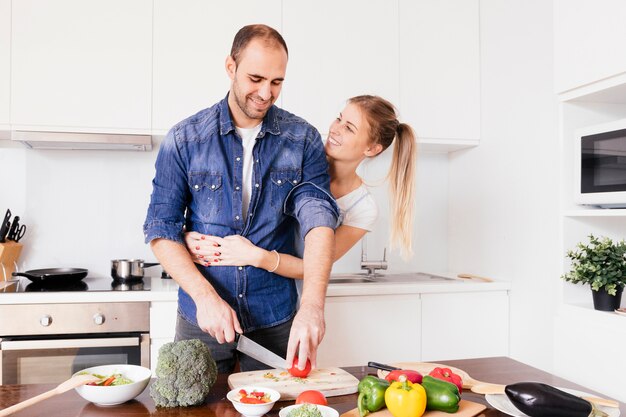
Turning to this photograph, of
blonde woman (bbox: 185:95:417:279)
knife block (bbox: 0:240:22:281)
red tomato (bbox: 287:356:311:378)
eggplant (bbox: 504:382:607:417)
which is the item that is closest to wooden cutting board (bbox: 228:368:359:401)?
red tomato (bbox: 287:356:311:378)

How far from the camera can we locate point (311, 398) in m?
1.14

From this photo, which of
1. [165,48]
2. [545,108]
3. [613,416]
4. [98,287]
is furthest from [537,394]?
[165,48]

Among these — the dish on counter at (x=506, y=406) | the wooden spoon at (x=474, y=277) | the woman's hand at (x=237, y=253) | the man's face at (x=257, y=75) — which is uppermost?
the man's face at (x=257, y=75)

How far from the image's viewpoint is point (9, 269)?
2.72 m

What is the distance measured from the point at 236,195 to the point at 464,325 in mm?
1542

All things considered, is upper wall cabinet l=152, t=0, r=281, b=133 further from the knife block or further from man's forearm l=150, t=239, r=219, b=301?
man's forearm l=150, t=239, r=219, b=301

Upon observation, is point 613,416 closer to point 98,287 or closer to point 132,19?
point 98,287

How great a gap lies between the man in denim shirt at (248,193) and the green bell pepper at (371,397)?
16.0 inches

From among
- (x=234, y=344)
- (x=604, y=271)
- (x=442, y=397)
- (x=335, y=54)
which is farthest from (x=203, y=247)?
(x=335, y=54)

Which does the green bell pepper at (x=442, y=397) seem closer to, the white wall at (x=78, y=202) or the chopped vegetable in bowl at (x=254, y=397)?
the chopped vegetable in bowl at (x=254, y=397)

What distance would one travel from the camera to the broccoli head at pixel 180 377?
114cm

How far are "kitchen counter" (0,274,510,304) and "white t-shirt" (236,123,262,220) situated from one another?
856 millimetres

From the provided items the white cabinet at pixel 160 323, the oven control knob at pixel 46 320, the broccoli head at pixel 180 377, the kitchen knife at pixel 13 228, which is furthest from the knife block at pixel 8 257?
the broccoli head at pixel 180 377

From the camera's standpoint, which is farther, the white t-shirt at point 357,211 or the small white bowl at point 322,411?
the white t-shirt at point 357,211
